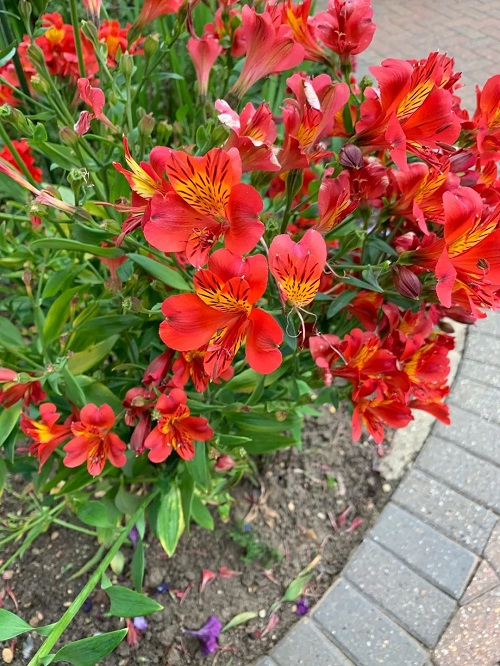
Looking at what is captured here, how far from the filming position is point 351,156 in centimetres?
74

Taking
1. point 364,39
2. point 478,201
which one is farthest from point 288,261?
point 364,39

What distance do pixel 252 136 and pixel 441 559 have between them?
108 centimetres

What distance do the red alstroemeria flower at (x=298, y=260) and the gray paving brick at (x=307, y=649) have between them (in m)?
0.92

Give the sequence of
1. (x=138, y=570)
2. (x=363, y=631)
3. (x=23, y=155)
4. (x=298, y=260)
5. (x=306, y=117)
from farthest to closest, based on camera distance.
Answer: (x=23, y=155)
(x=363, y=631)
(x=138, y=570)
(x=306, y=117)
(x=298, y=260)

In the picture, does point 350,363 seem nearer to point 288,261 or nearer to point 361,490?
A: point 288,261

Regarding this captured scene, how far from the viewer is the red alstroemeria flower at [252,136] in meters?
0.63

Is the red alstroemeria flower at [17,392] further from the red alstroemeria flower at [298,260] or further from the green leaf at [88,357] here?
the red alstroemeria flower at [298,260]

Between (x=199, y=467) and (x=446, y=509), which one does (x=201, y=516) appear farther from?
(x=446, y=509)

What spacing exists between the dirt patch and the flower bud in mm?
858

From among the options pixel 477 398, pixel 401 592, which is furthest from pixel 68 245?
pixel 477 398

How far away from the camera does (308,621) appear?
1.25m

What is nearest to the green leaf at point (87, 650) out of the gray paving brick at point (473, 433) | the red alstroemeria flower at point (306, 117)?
the red alstroemeria flower at point (306, 117)

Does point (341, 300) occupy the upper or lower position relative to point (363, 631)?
upper

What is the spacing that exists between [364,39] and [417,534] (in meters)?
1.08
